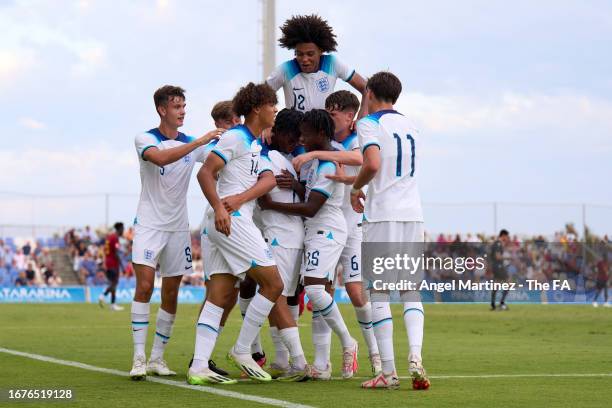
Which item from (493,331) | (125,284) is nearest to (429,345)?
(493,331)

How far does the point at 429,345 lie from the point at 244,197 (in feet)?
20.9

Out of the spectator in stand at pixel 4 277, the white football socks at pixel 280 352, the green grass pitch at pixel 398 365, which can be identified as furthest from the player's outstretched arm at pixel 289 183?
the spectator in stand at pixel 4 277

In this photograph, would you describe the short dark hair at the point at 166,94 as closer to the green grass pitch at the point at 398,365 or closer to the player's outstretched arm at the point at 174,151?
the player's outstretched arm at the point at 174,151

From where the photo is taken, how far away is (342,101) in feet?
30.8

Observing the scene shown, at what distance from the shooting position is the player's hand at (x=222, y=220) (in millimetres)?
8234

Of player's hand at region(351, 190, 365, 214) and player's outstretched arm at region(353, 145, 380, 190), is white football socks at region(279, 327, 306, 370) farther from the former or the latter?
player's outstretched arm at region(353, 145, 380, 190)

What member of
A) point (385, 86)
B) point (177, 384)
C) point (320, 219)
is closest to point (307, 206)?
point (320, 219)

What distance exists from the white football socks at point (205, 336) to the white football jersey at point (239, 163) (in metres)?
0.82

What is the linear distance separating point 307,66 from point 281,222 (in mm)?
1647

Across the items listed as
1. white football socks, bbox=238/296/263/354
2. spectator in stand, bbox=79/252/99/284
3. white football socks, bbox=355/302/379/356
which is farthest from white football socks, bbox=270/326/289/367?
spectator in stand, bbox=79/252/99/284

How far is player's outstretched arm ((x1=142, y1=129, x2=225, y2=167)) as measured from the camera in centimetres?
878

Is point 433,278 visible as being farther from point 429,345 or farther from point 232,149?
point 232,149

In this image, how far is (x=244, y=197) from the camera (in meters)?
8.41

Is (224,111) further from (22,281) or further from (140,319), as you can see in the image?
(22,281)
